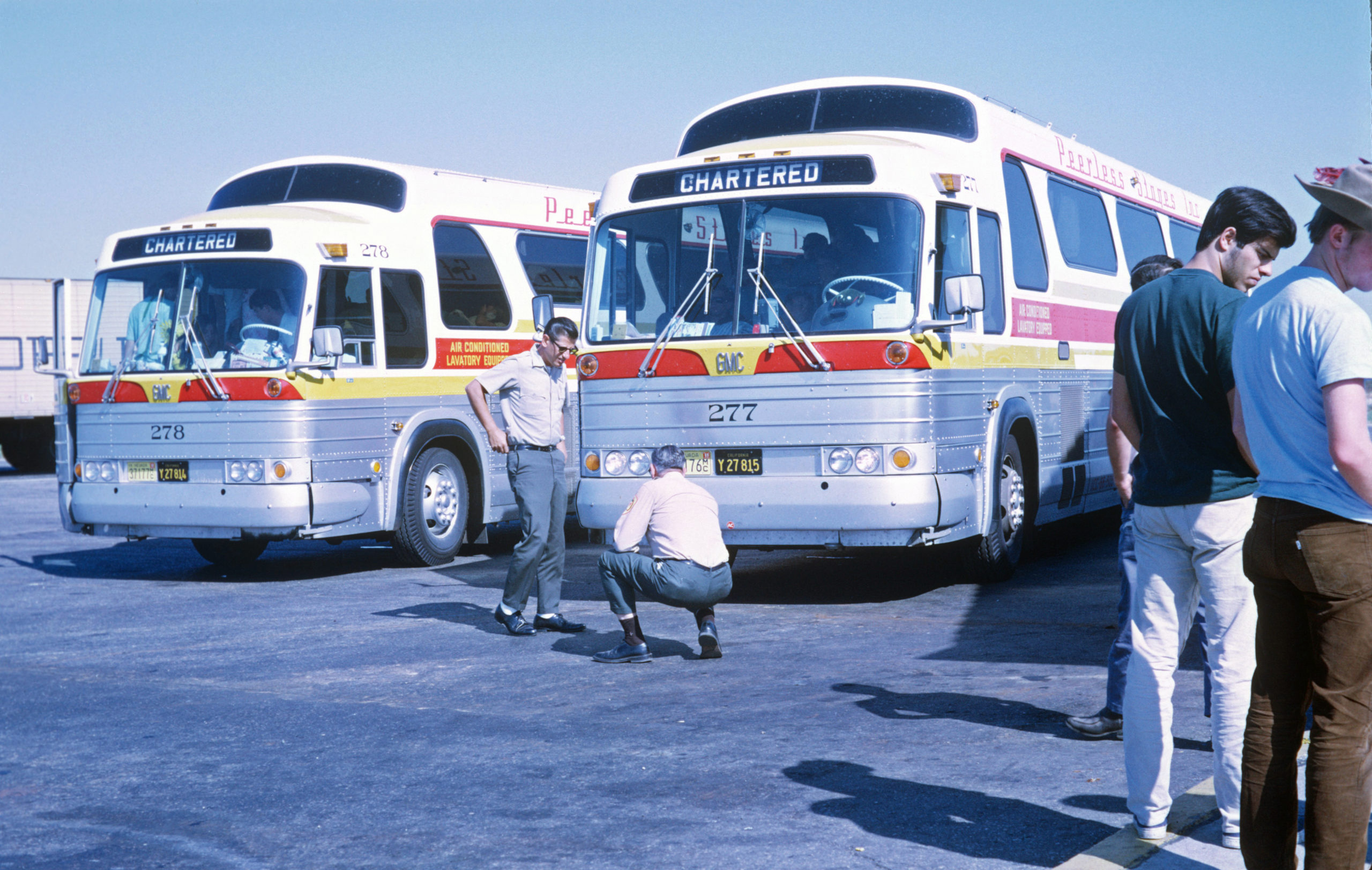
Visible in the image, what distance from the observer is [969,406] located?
10289 millimetres

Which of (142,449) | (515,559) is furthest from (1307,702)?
(142,449)

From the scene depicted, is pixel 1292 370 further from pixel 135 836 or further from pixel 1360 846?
pixel 135 836

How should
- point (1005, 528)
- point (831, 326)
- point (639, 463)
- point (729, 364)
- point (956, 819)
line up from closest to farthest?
1. point (956, 819)
2. point (831, 326)
3. point (729, 364)
4. point (639, 463)
5. point (1005, 528)

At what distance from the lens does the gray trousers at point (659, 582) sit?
8195mm

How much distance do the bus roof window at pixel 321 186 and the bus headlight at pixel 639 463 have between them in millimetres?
4129

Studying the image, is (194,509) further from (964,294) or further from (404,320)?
(964,294)

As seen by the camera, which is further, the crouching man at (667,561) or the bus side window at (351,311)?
the bus side window at (351,311)

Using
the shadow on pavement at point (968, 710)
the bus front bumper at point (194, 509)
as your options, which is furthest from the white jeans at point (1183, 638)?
the bus front bumper at point (194, 509)

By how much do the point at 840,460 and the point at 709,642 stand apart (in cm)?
192

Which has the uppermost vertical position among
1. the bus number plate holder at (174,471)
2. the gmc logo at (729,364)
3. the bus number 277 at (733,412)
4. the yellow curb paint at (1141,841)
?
the gmc logo at (729,364)

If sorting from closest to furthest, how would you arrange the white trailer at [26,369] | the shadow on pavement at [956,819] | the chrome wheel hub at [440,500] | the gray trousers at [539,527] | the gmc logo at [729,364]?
the shadow on pavement at [956,819], the gray trousers at [539,527], the gmc logo at [729,364], the chrome wheel hub at [440,500], the white trailer at [26,369]

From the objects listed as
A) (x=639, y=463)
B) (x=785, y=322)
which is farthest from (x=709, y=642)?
(x=785, y=322)

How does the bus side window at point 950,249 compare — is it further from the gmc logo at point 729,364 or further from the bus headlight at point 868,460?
the gmc logo at point 729,364

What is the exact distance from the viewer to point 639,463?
10.3 meters
